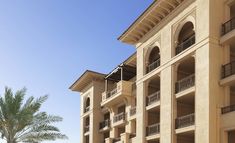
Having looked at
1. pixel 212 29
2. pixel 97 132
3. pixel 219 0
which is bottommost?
pixel 97 132

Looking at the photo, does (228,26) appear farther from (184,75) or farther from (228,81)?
(184,75)

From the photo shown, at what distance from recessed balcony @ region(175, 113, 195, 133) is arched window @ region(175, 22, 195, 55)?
507 centimetres

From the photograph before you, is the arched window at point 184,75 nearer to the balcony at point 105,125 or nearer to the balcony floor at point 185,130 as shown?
the balcony floor at point 185,130

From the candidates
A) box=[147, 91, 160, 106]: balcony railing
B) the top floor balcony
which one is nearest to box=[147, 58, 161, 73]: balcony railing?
box=[147, 91, 160, 106]: balcony railing

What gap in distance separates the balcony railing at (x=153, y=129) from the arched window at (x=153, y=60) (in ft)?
16.1

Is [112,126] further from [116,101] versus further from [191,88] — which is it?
[191,88]

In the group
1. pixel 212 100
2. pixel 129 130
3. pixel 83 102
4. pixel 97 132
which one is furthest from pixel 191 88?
pixel 83 102

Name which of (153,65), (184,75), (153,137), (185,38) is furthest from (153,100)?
(185,38)

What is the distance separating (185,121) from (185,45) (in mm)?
5615

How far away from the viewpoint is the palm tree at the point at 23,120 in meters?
34.6

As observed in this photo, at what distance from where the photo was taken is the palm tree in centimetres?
3459

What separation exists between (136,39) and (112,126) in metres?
11.4

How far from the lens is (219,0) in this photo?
89.7 feet

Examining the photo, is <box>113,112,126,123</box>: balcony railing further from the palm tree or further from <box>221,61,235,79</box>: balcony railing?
<box>221,61,235,79</box>: balcony railing
